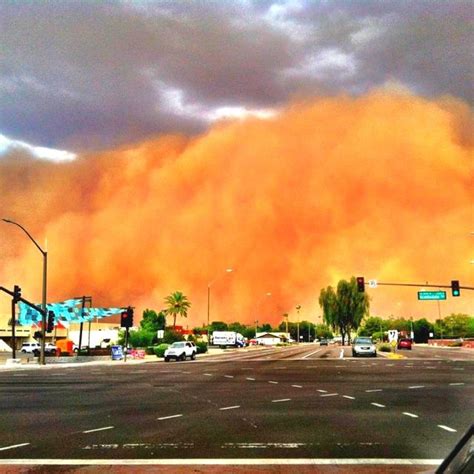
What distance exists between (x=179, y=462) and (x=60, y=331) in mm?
129481

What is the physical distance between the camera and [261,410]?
15.2 meters

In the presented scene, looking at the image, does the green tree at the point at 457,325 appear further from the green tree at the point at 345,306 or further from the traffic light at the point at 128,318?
the traffic light at the point at 128,318

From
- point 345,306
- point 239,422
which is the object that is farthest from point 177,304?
point 239,422

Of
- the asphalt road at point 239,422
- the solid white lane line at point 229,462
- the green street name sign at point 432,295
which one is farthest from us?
the green street name sign at point 432,295

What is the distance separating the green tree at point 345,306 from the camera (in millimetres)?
129000

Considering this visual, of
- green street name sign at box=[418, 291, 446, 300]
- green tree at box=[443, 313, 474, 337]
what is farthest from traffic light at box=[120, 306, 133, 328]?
green tree at box=[443, 313, 474, 337]

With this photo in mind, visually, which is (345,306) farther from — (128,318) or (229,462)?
(229,462)

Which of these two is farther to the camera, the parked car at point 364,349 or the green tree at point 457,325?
the green tree at point 457,325

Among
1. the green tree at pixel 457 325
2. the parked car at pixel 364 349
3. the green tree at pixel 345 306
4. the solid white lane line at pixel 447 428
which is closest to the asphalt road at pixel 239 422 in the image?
the solid white lane line at pixel 447 428

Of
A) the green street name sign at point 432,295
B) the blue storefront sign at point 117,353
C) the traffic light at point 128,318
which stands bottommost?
the blue storefront sign at point 117,353

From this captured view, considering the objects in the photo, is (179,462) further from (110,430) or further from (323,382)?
(323,382)

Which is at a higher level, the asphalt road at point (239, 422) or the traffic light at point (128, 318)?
the traffic light at point (128, 318)

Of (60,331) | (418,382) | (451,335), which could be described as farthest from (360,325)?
(418,382)

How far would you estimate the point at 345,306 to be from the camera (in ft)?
424
